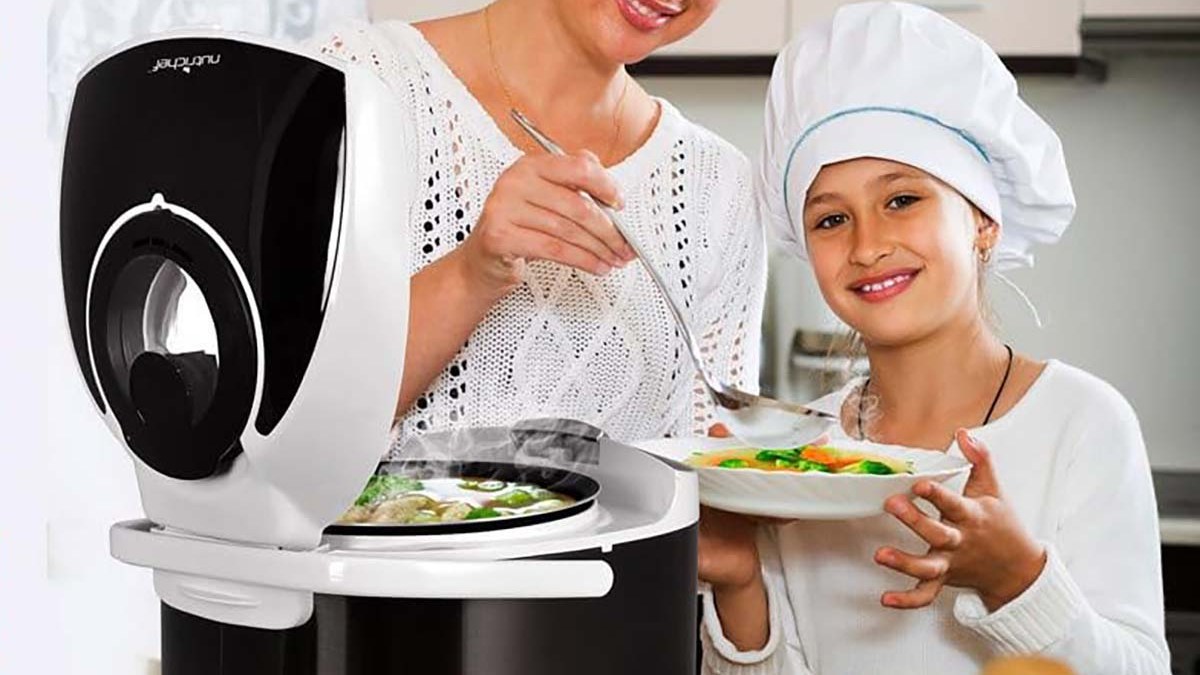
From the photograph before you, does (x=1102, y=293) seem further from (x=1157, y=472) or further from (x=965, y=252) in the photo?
(x=965, y=252)

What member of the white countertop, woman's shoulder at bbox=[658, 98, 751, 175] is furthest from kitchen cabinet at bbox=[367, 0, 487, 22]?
the white countertop

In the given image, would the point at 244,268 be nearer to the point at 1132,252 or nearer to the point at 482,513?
the point at 482,513

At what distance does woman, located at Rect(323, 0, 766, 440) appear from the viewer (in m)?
1.34

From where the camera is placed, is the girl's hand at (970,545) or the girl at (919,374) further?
the girl at (919,374)

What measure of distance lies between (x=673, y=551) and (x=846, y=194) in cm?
49

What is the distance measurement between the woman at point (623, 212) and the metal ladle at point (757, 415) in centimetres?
16

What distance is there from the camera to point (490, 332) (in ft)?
4.42

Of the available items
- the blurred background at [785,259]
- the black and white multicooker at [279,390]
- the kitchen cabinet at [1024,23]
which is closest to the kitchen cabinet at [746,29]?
the blurred background at [785,259]

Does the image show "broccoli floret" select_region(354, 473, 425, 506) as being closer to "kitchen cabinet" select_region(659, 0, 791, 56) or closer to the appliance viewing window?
the appliance viewing window

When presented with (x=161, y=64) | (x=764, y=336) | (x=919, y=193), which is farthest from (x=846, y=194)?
(x=764, y=336)

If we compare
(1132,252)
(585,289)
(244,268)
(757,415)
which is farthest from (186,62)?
(1132,252)

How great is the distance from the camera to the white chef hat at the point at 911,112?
→ 4.13 feet

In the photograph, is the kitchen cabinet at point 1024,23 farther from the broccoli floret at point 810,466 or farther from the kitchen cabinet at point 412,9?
the broccoli floret at point 810,466

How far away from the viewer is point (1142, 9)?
254cm
